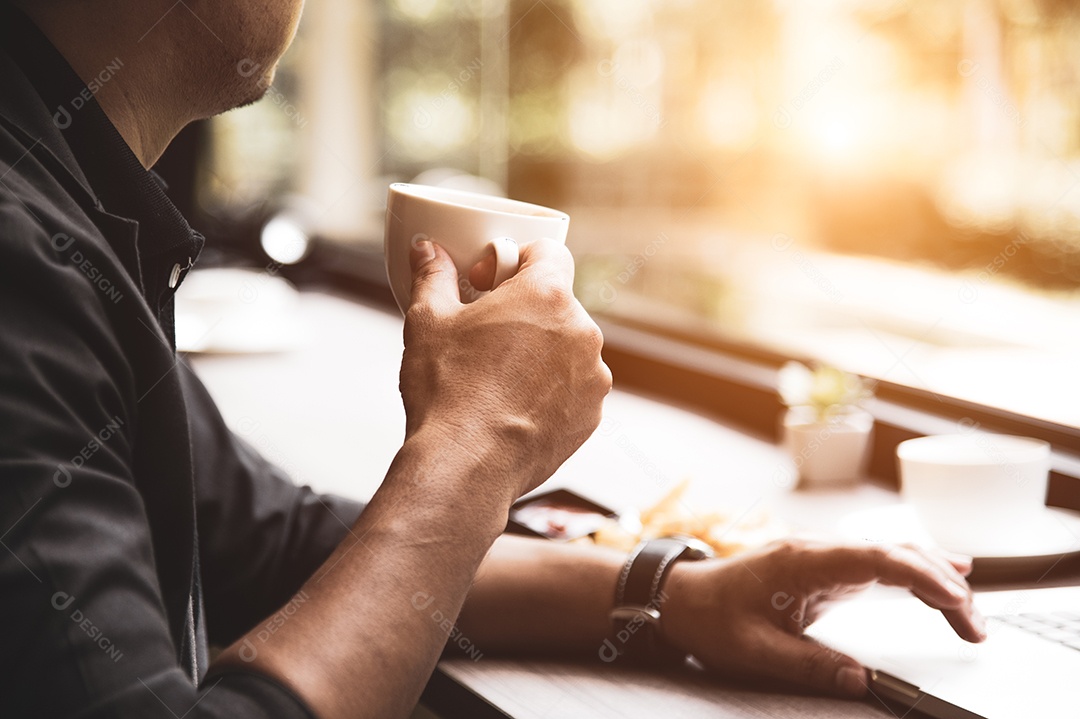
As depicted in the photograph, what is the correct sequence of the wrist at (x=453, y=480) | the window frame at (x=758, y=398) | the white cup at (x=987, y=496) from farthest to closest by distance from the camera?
1. the window frame at (x=758, y=398)
2. the white cup at (x=987, y=496)
3. the wrist at (x=453, y=480)

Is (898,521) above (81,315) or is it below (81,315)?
below

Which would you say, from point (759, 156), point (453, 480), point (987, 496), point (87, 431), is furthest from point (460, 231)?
point (759, 156)

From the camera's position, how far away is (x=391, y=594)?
0.59 m

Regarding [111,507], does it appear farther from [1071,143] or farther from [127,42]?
[1071,143]

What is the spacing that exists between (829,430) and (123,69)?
3.27ft

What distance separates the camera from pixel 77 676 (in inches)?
19.1

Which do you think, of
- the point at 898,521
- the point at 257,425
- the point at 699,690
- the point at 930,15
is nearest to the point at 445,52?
the point at 930,15

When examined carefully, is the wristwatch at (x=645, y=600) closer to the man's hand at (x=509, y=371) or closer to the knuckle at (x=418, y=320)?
the man's hand at (x=509, y=371)

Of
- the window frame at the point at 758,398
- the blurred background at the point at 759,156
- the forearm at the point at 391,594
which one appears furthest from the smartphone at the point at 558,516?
the blurred background at the point at 759,156

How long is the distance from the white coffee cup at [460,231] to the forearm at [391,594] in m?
0.17

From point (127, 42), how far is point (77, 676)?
1.67 ft

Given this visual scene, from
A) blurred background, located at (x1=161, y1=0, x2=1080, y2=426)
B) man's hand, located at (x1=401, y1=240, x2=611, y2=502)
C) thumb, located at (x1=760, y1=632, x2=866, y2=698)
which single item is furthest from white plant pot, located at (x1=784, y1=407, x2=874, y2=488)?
man's hand, located at (x1=401, y1=240, x2=611, y2=502)

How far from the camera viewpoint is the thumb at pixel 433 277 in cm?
71

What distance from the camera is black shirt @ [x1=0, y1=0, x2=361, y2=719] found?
487 millimetres
